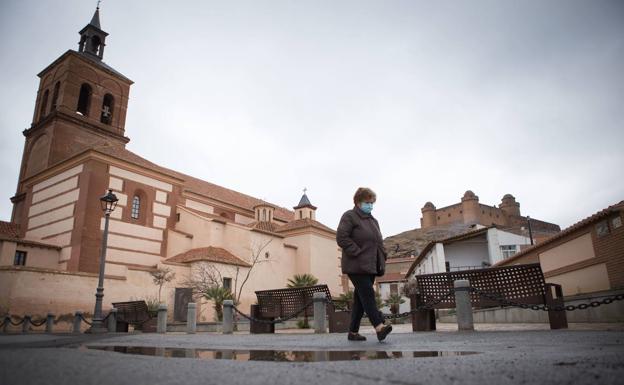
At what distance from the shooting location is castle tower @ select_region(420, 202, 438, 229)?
85.2m

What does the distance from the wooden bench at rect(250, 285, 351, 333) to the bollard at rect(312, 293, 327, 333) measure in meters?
0.29

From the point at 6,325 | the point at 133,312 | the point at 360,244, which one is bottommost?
the point at 6,325

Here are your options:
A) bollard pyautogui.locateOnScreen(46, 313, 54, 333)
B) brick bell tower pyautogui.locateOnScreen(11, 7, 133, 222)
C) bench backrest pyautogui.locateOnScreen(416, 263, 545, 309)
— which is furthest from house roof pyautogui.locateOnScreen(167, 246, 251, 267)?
bench backrest pyautogui.locateOnScreen(416, 263, 545, 309)

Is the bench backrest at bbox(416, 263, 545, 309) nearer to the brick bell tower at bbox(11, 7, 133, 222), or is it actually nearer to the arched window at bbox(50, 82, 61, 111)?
the brick bell tower at bbox(11, 7, 133, 222)

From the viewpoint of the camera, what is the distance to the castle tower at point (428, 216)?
8525 cm

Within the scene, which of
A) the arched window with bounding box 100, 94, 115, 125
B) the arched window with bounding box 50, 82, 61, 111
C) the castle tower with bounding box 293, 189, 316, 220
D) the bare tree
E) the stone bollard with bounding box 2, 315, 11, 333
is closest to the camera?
the stone bollard with bounding box 2, 315, 11, 333

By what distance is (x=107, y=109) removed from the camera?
115 ft

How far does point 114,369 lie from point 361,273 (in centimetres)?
341

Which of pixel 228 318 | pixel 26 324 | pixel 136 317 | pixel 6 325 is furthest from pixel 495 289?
pixel 6 325

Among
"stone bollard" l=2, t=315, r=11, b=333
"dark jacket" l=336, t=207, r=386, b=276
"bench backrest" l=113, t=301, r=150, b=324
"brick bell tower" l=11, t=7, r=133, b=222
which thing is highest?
"brick bell tower" l=11, t=7, r=133, b=222

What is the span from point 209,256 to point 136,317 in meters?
12.5

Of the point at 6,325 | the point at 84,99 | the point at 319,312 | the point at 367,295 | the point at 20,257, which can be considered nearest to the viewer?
the point at 367,295

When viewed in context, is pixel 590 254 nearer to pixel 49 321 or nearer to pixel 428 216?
pixel 49 321

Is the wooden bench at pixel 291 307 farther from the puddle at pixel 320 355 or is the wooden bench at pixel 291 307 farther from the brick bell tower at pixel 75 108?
the brick bell tower at pixel 75 108
